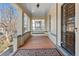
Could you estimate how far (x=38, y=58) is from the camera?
1722 mm

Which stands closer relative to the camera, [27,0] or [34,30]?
[27,0]

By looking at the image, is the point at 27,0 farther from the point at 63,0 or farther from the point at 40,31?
the point at 40,31

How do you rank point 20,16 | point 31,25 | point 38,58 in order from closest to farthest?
point 38,58 < point 20,16 < point 31,25

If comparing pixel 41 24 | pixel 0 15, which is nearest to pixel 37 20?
pixel 41 24

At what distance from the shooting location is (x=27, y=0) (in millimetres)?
1862

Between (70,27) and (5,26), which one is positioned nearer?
(5,26)

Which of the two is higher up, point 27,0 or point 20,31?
point 27,0

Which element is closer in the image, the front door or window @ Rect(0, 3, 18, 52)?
window @ Rect(0, 3, 18, 52)

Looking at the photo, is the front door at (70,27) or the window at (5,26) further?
the front door at (70,27)

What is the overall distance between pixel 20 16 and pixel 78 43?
3.62 meters

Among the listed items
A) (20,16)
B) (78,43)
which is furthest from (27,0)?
(20,16)

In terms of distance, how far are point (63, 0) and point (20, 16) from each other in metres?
4.20

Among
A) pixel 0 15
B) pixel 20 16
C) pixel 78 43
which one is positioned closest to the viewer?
pixel 78 43

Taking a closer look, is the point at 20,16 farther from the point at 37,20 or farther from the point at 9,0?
the point at 37,20
